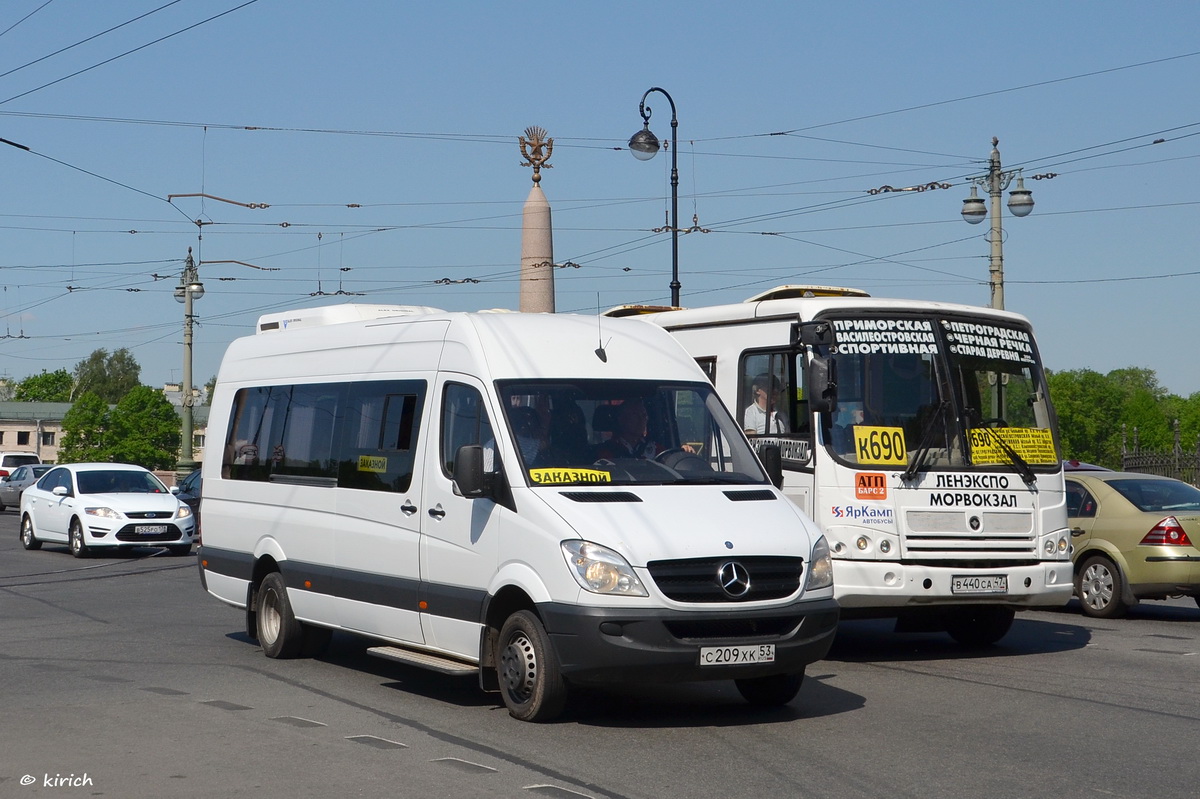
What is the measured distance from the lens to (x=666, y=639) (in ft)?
26.3

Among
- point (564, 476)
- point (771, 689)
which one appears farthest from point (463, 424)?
point (771, 689)

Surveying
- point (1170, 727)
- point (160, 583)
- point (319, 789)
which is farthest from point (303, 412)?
point (160, 583)

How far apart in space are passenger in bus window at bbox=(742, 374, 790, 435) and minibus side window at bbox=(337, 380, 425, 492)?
10.6 ft

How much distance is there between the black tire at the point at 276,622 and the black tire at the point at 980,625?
5.17 m

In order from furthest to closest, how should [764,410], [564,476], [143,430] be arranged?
[143,430]
[764,410]
[564,476]

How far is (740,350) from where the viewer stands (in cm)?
1230

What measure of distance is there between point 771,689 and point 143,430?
106975mm

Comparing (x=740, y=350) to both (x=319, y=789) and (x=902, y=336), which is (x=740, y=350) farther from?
(x=319, y=789)

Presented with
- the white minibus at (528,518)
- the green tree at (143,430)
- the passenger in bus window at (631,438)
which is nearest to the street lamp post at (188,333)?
the white minibus at (528,518)

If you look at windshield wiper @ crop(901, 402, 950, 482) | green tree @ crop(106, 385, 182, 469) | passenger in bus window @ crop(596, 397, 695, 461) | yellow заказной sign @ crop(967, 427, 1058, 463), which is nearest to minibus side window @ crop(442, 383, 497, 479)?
passenger in bus window @ crop(596, 397, 695, 461)

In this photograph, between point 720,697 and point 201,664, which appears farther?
point 201,664

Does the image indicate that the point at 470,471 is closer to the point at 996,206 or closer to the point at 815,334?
the point at 815,334

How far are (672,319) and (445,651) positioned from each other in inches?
202

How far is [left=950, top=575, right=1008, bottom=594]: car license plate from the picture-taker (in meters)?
11.1
